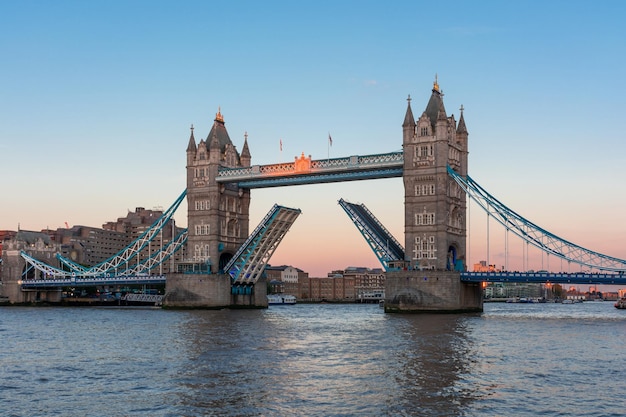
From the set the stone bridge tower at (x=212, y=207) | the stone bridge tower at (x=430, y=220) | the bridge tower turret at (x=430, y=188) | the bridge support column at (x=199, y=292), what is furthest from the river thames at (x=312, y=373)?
the stone bridge tower at (x=212, y=207)

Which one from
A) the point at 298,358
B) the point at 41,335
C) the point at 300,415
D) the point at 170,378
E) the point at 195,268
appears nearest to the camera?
the point at 300,415

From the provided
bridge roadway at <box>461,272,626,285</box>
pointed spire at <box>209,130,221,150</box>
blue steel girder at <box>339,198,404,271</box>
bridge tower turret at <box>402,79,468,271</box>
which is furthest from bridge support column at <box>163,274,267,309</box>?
bridge roadway at <box>461,272,626,285</box>

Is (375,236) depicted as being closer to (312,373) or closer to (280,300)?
(312,373)

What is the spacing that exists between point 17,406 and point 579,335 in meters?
38.2

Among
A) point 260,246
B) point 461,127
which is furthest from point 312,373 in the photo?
point 260,246

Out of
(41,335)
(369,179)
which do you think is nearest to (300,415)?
(41,335)

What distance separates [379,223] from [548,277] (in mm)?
17460

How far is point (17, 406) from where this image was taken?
2483 centimetres

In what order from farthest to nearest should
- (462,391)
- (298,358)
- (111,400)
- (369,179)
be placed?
(369,179) < (298,358) < (462,391) < (111,400)

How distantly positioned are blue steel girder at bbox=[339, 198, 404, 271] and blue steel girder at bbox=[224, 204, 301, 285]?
24.5 feet

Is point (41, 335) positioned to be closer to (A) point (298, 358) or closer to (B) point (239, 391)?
(A) point (298, 358)

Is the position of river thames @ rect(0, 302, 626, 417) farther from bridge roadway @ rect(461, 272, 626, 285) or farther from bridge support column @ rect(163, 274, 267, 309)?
bridge support column @ rect(163, 274, 267, 309)

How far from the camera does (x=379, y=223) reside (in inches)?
3214

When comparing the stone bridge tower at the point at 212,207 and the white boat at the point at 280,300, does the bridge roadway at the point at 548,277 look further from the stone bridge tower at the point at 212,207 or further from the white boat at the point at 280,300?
the white boat at the point at 280,300
